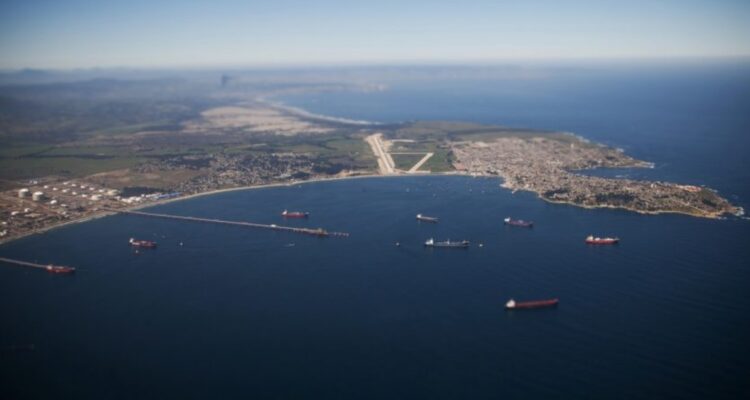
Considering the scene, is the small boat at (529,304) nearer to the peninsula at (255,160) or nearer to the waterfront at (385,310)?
the waterfront at (385,310)

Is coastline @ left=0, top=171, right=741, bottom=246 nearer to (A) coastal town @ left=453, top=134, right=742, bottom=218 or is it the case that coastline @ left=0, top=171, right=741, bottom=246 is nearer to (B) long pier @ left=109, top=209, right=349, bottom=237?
(A) coastal town @ left=453, top=134, right=742, bottom=218

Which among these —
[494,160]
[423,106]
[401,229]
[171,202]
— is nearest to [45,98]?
[423,106]

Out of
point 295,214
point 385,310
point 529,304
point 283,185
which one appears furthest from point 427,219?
point 283,185

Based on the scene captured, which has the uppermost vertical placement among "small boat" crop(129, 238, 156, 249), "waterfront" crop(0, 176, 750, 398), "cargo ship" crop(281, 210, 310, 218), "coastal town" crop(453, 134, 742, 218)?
"coastal town" crop(453, 134, 742, 218)

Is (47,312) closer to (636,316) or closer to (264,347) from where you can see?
(264,347)

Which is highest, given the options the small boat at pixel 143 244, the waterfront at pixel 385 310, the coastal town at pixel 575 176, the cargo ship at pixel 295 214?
the coastal town at pixel 575 176

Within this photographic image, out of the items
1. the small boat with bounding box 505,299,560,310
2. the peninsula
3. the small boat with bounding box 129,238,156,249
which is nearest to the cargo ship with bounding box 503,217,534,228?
the peninsula

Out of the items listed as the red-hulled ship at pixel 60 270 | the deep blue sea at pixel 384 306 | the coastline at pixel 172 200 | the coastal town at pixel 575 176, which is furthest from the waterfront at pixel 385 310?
the coastal town at pixel 575 176
